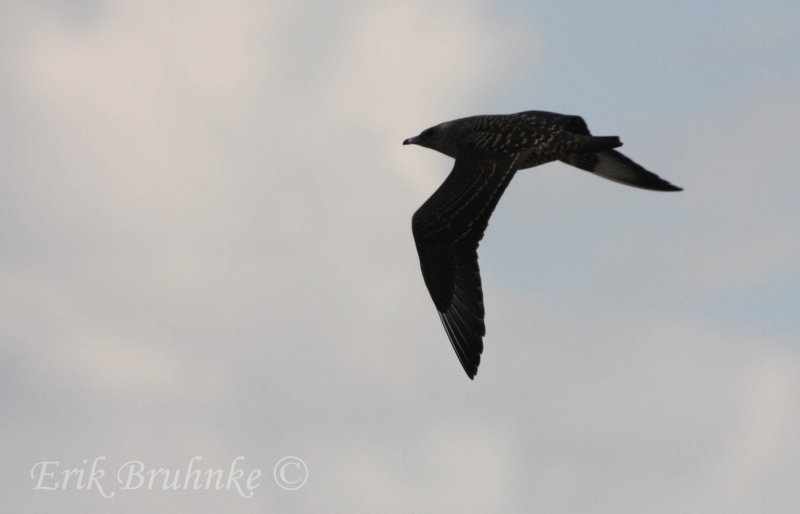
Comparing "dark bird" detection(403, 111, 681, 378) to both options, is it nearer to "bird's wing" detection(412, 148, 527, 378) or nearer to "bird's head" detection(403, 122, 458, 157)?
"bird's wing" detection(412, 148, 527, 378)

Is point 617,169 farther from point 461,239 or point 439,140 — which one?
point 439,140

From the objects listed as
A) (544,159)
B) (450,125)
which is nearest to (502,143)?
(544,159)

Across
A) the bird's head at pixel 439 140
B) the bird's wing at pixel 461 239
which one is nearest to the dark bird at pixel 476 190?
the bird's wing at pixel 461 239

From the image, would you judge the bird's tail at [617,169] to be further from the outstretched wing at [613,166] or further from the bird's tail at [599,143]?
the bird's tail at [599,143]

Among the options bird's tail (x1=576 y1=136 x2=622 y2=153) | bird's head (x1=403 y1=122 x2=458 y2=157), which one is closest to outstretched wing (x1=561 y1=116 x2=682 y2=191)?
bird's tail (x1=576 y1=136 x2=622 y2=153)

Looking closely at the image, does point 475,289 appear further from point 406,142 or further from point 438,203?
point 406,142

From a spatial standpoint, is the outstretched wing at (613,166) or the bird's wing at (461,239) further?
the outstretched wing at (613,166)

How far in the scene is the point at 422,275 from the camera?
57.0ft

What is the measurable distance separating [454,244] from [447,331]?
1.10 meters

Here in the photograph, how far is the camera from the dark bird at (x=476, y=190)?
16766 mm

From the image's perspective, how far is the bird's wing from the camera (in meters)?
16.8

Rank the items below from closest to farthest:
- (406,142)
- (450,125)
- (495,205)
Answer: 1. (495,205)
2. (450,125)
3. (406,142)

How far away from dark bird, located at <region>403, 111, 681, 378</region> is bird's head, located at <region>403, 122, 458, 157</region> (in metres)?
0.95

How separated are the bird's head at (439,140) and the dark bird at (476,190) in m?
0.95
